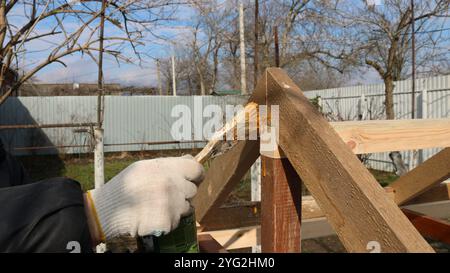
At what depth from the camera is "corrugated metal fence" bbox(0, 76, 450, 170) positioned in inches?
345

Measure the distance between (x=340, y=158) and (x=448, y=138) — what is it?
0.69 meters

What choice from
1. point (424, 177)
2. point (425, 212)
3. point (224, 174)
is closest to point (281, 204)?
point (224, 174)

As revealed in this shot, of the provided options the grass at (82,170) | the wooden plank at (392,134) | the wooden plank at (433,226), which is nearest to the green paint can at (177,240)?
the wooden plank at (392,134)

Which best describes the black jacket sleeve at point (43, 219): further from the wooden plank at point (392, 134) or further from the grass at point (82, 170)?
the grass at point (82, 170)

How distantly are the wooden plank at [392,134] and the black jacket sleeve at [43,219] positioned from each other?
71 cm

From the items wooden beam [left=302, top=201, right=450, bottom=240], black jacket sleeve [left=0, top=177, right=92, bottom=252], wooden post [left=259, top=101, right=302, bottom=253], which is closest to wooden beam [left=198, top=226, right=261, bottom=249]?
wooden beam [left=302, top=201, right=450, bottom=240]

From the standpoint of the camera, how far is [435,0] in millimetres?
7602

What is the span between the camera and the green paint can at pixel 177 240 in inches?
42.3

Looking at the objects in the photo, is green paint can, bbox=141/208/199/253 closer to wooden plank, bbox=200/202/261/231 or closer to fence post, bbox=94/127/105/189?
wooden plank, bbox=200/202/261/231

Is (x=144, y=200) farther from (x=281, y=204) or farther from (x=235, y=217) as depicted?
(x=235, y=217)

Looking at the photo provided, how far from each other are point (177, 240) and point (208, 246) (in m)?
0.37

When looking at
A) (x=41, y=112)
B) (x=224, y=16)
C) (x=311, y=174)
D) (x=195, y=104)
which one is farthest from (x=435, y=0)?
(x=41, y=112)

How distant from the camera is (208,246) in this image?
1446 mm
